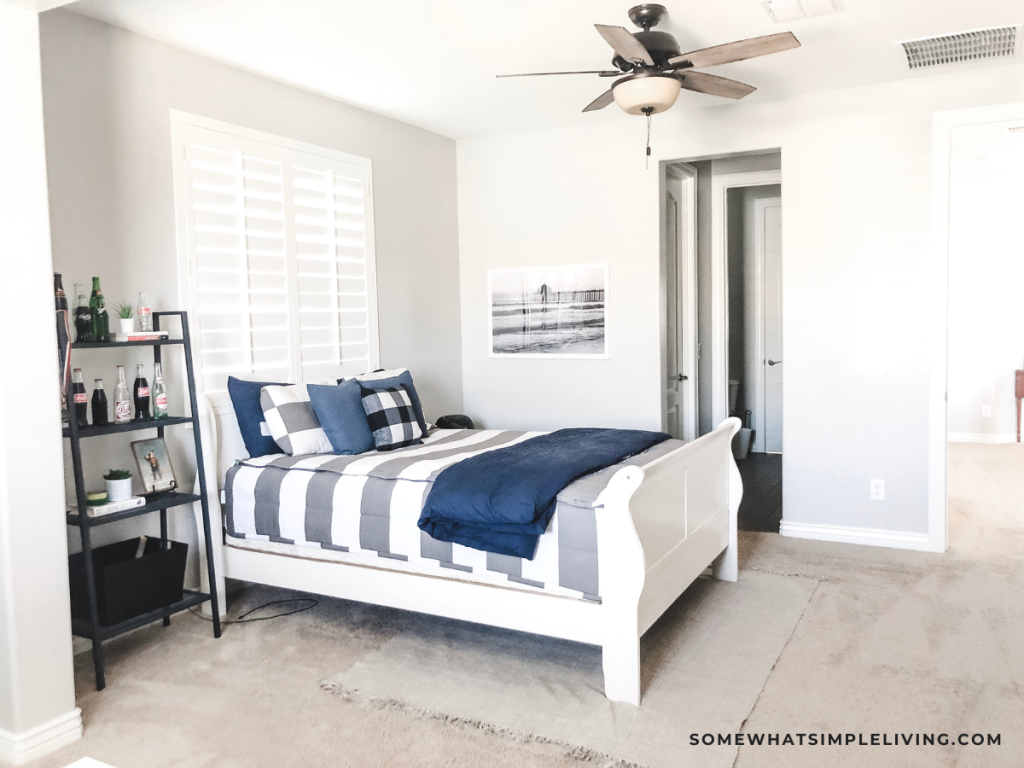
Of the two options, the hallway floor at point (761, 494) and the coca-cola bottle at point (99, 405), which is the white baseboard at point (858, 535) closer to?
the hallway floor at point (761, 494)

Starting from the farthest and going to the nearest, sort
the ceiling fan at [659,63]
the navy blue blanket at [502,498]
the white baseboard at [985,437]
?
1. the white baseboard at [985,437]
2. the ceiling fan at [659,63]
3. the navy blue blanket at [502,498]

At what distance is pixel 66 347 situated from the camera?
2.63 metres

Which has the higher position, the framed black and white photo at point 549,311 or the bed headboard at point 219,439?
the framed black and white photo at point 549,311

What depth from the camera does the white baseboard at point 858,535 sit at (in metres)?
4.22

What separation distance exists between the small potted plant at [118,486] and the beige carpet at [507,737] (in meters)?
0.65

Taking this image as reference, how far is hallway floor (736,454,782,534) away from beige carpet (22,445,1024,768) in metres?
0.90

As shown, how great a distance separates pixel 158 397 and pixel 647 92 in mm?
2290

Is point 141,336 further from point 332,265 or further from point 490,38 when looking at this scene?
point 490,38

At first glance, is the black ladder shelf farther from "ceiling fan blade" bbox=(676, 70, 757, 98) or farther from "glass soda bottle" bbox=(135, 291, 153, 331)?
"ceiling fan blade" bbox=(676, 70, 757, 98)

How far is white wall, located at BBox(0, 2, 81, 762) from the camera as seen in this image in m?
2.28

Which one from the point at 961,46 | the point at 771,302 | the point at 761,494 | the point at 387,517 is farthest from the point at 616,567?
the point at 771,302

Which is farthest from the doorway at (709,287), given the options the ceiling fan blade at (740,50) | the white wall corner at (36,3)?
the white wall corner at (36,3)

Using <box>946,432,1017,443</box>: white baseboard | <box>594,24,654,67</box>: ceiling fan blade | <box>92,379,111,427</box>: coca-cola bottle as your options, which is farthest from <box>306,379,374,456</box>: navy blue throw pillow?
<box>946,432,1017,443</box>: white baseboard

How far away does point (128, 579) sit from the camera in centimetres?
291
